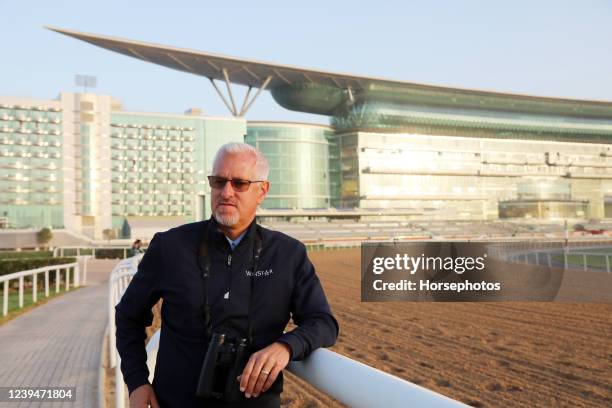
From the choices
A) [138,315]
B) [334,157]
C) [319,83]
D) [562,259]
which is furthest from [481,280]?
[334,157]

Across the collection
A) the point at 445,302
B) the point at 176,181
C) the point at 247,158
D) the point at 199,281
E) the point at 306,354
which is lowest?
the point at 445,302

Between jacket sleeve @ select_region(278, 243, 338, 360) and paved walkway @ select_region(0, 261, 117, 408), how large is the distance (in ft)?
10.5

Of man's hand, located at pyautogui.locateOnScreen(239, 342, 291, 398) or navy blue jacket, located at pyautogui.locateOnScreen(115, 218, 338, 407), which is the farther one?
navy blue jacket, located at pyautogui.locateOnScreen(115, 218, 338, 407)

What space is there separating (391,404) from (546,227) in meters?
73.1

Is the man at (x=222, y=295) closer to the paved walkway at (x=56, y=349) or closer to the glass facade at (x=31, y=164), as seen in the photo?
the paved walkway at (x=56, y=349)

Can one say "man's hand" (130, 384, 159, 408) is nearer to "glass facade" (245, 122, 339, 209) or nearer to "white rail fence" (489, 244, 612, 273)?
"white rail fence" (489, 244, 612, 273)

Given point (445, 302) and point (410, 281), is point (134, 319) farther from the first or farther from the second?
point (410, 281)

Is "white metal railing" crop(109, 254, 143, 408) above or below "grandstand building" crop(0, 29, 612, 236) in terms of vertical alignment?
below

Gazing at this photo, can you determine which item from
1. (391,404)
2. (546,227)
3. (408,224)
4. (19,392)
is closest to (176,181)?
(408,224)

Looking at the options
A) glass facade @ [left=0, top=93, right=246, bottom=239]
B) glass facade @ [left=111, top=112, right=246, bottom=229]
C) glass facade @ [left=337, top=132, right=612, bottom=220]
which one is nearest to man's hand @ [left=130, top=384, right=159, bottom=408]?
glass facade @ [left=0, top=93, right=246, bottom=239]

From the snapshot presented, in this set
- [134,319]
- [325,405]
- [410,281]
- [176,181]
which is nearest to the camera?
[134,319]

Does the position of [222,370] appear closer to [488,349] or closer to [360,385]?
[360,385]

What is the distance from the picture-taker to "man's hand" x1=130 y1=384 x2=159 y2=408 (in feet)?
6.89

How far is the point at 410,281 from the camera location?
16.9m
